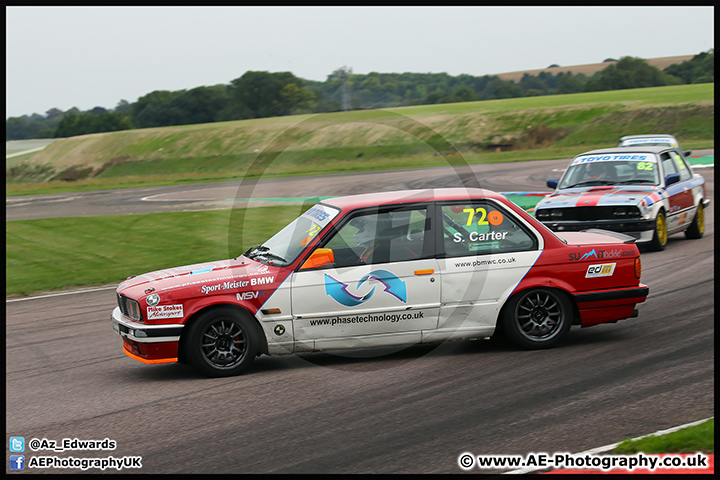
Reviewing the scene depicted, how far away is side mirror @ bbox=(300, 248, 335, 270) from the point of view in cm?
605

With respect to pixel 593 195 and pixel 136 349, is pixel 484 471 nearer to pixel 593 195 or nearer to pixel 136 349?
pixel 136 349

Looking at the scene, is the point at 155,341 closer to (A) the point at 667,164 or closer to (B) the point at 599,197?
(B) the point at 599,197

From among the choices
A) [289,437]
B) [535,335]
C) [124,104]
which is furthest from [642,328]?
[124,104]

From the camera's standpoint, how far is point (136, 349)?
19.9 feet

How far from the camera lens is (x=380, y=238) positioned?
6.22 meters

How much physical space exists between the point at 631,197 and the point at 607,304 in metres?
5.16

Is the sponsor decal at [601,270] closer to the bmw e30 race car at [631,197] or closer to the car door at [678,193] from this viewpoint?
the bmw e30 race car at [631,197]

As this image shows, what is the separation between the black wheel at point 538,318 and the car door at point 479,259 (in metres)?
0.15

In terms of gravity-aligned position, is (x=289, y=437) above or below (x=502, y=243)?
below

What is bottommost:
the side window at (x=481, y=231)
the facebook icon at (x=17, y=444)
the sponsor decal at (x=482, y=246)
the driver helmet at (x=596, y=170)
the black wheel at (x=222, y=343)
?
the facebook icon at (x=17, y=444)

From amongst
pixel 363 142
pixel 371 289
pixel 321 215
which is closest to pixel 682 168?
pixel 321 215

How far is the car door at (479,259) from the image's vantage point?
6207mm

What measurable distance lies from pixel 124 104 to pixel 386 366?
293ft

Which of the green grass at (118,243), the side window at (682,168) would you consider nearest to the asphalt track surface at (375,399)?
the green grass at (118,243)
